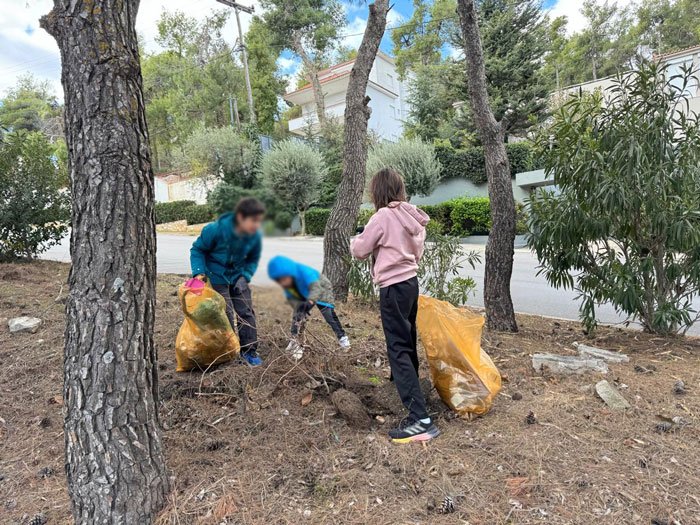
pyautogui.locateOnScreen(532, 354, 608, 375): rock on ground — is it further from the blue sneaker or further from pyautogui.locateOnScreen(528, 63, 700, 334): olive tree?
the blue sneaker

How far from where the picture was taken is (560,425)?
102 inches

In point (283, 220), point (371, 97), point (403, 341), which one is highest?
point (371, 97)

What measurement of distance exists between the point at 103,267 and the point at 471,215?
15.2 m

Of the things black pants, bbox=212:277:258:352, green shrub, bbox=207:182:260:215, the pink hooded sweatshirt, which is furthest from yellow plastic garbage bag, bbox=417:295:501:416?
green shrub, bbox=207:182:260:215

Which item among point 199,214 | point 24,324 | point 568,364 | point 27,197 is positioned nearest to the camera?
point 199,214

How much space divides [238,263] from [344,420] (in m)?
1.91

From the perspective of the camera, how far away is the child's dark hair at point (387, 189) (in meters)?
2.41

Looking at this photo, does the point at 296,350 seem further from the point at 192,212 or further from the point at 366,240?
the point at 192,212

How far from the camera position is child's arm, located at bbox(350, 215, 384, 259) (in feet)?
7.43

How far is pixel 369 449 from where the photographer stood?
7.86ft

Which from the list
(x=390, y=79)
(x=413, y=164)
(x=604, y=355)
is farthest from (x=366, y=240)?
(x=390, y=79)

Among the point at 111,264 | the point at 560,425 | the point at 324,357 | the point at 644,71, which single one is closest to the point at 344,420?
the point at 324,357

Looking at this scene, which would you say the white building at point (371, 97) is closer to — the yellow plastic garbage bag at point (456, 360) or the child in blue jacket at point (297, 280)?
the yellow plastic garbage bag at point (456, 360)

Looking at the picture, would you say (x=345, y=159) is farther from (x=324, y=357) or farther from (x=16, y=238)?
(x=16, y=238)
